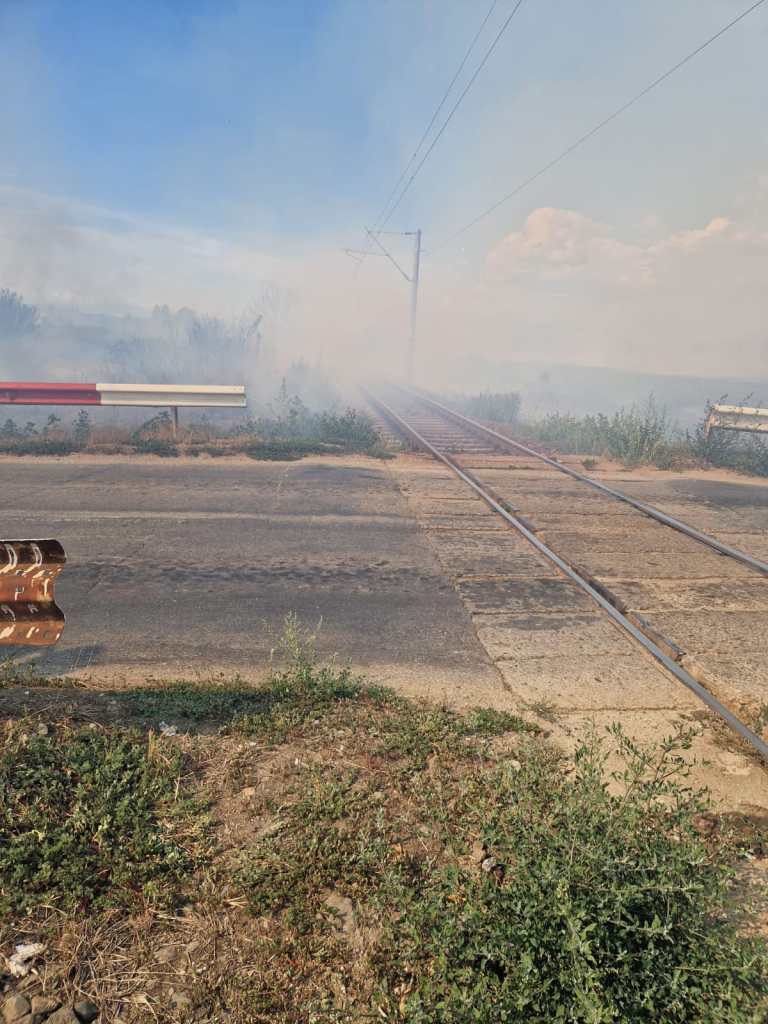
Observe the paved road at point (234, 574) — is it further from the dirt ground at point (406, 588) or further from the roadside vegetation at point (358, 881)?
the roadside vegetation at point (358, 881)

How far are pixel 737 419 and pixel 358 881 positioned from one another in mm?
13387

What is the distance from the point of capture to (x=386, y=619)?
513 cm

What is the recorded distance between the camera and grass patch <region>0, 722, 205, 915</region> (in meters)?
2.30

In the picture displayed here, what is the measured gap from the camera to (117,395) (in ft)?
40.5

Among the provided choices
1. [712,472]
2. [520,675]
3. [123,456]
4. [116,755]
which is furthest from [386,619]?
[712,472]

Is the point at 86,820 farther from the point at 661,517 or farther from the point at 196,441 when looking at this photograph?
the point at 196,441

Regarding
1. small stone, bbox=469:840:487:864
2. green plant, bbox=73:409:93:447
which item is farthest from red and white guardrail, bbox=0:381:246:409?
small stone, bbox=469:840:487:864

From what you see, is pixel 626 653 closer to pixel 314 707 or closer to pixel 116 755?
pixel 314 707

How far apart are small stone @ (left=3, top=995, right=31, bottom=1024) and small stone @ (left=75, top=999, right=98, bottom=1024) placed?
0.49 feet

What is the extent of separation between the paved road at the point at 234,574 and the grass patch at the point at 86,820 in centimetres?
117

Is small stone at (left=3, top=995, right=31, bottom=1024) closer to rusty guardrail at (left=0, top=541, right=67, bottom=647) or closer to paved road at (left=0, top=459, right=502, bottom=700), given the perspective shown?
rusty guardrail at (left=0, top=541, right=67, bottom=647)

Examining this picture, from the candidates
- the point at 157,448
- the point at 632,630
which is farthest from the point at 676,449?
the point at 157,448

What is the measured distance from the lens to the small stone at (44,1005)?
192 centimetres

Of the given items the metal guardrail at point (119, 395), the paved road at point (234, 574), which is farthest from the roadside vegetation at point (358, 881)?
the metal guardrail at point (119, 395)
